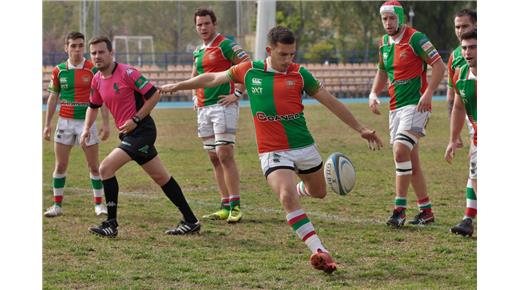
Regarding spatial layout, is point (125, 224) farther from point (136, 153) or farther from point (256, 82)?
point (256, 82)

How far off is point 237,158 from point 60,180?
607 cm

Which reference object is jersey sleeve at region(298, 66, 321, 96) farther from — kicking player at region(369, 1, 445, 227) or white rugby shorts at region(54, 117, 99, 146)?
white rugby shorts at region(54, 117, 99, 146)

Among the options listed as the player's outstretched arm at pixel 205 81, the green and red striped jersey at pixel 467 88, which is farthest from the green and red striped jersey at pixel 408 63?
the player's outstretched arm at pixel 205 81

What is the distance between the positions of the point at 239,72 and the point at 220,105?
2.30 m

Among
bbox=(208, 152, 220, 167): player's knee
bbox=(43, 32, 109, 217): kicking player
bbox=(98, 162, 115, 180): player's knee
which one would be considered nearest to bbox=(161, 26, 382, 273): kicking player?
bbox=(98, 162, 115, 180): player's knee

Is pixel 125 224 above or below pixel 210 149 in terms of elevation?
below

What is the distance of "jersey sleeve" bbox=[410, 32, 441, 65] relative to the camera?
9266mm

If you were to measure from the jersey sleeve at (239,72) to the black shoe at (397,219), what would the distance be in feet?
8.05

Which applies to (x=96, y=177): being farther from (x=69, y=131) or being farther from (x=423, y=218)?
(x=423, y=218)

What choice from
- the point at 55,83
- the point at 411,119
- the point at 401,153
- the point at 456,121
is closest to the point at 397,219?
the point at 401,153

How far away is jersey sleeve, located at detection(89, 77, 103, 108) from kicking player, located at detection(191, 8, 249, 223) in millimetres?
1271

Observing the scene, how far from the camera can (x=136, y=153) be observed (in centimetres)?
896

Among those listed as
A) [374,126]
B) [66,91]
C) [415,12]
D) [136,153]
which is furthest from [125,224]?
[415,12]

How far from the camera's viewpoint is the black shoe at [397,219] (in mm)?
9383
